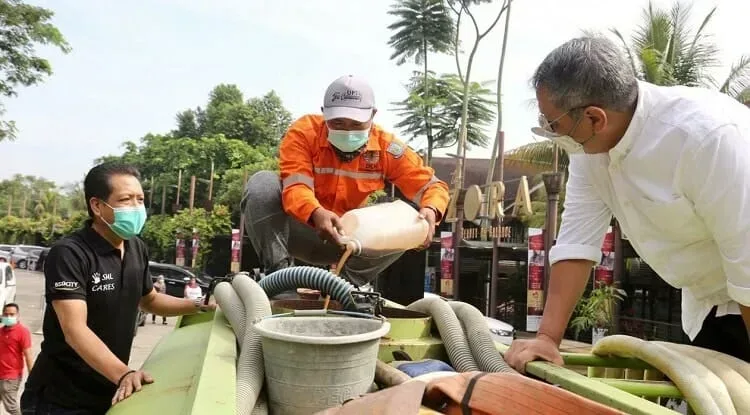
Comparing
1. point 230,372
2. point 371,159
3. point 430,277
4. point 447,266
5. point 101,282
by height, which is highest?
point 371,159

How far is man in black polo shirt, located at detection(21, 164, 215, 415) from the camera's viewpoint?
96.8 inches

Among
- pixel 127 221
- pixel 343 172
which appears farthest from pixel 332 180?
pixel 127 221

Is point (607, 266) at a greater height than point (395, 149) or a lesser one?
lesser

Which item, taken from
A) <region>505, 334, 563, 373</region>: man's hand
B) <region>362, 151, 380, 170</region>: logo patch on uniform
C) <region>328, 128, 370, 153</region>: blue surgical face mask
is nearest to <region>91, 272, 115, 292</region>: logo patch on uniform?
<region>328, 128, 370, 153</region>: blue surgical face mask

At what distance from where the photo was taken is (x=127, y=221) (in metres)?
2.77

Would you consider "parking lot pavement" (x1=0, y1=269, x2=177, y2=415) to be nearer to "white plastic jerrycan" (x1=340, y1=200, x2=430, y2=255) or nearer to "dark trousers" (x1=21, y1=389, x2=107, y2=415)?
"dark trousers" (x1=21, y1=389, x2=107, y2=415)

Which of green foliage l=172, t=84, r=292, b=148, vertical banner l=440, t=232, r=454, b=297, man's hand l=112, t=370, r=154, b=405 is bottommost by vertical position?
vertical banner l=440, t=232, r=454, b=297

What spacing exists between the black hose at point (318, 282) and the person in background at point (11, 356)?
682 cm

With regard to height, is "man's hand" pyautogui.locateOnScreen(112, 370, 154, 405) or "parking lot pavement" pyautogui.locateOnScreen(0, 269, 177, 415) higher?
"man's hand" pyautogui.locateOnScreen(112, 370, 154, 405)

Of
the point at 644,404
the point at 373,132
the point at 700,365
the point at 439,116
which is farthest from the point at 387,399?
the point at 439,116

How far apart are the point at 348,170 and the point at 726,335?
1.70 m

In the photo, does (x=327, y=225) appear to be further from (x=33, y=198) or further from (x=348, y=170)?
(x=33, y=198)

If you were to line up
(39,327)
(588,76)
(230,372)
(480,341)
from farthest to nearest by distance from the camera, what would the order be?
(39,327) → (480,341) → (588,76) → (230,372)

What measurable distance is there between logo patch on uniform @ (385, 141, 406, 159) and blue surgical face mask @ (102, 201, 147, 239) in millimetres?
1138
